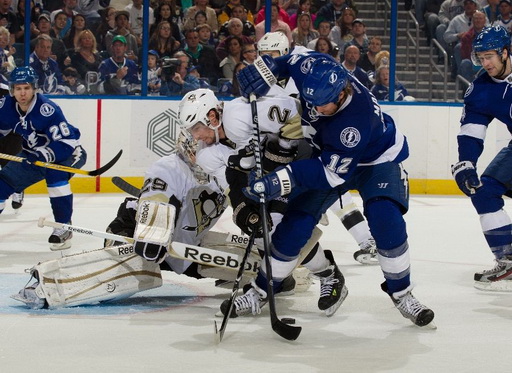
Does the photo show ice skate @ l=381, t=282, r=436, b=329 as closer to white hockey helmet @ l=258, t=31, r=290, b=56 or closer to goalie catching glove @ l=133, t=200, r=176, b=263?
goalie catching glove @ l=133, t=200, r=176, b=263

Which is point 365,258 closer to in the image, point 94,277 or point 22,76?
point 94,277

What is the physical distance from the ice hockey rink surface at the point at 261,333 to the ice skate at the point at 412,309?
4 centimetres

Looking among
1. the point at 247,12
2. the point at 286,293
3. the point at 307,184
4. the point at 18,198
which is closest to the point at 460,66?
the point at 247,12

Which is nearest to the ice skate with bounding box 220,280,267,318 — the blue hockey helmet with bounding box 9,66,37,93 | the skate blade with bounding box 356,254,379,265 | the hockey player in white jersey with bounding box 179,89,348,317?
the hockey player in white jersey with bounding box 179,89,348,317

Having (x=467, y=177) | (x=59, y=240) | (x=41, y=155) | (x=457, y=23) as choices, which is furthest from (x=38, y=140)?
(x=457, y=23)

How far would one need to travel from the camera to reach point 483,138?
449 centimetres

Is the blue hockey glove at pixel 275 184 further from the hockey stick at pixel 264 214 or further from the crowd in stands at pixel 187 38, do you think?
the crowd in stands at pixel 187 38

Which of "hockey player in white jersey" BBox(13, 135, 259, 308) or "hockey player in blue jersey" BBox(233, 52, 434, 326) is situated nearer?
"hockey player in blue jersey" BBox(233, 52, 434, 326)

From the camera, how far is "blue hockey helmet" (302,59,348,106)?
3.30 meters

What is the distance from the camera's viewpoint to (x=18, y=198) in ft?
22.7

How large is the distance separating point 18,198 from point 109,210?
2.03ft

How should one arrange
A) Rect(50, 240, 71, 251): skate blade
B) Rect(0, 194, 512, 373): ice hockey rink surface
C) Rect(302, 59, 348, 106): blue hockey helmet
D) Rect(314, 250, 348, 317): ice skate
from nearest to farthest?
Rect(0, 194, 512, 373): ice hockey rink surface < Rect(302, 59, 348, 106): blue hockey helmet < Rect(314, 250, 348, 317): ice skate < Rect(50, 240, 71, 251): skate blade

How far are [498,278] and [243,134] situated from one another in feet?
5.01

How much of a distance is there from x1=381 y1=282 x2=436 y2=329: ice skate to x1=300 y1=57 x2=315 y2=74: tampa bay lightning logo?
2.87ft
